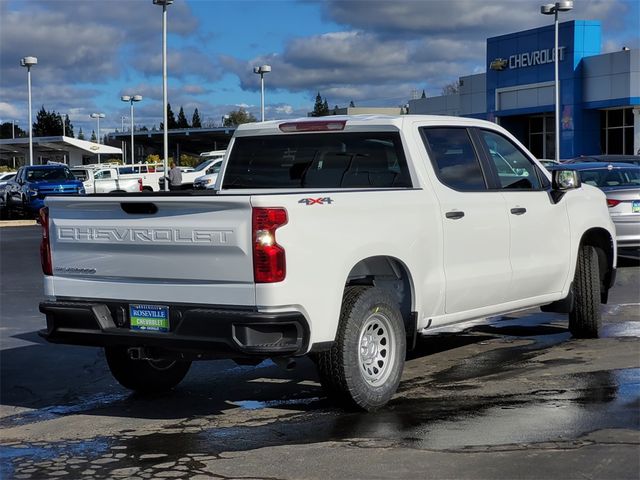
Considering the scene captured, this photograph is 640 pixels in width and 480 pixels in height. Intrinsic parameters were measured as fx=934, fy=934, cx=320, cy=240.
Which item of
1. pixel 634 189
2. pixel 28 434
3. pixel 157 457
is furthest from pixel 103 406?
pixel 634 189

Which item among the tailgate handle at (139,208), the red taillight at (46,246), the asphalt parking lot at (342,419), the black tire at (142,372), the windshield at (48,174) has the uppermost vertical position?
the windshield at (48,174)

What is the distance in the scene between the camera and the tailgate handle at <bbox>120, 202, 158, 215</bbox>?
6164mm

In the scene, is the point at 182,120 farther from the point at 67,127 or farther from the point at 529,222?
the point at 529,222

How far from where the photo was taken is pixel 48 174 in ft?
117

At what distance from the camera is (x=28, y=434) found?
6395mm

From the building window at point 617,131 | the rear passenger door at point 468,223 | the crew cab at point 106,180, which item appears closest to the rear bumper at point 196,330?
the rear passenger door at point 468,223

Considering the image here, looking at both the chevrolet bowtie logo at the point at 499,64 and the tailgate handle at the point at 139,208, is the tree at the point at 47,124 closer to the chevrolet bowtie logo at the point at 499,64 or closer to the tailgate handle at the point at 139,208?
the chevrolet bowtie logo at the point at 499,64

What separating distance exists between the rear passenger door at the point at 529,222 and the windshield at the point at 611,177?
7804 millimetres

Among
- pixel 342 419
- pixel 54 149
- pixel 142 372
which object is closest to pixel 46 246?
pixel 142 372

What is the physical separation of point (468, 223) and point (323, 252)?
5.88 ft

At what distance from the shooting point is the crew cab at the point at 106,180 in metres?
46.3

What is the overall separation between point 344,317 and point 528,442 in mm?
1465

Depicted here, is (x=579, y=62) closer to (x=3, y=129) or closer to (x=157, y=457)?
(x=157, y=457)

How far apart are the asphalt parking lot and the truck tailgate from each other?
0.96 metres
